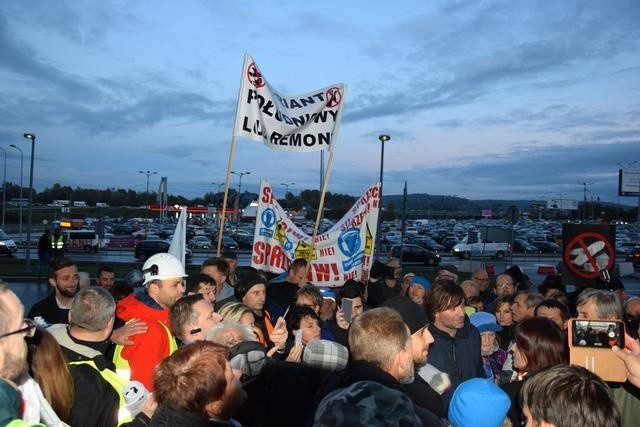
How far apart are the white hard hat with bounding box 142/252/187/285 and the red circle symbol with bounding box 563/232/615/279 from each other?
20.9ft

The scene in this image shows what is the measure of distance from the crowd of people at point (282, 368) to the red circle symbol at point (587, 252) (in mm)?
3175

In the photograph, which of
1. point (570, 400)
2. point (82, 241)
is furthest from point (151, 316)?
point (82, 241)

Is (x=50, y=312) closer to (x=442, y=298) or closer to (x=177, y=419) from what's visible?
(x=442, y=298)

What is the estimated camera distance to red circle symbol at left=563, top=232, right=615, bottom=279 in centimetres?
845

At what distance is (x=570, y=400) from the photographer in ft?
7.85

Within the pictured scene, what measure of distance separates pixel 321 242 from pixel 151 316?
600 centimetres

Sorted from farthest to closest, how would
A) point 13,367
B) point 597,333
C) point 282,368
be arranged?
point 282,368
point 597,333
point 13,367

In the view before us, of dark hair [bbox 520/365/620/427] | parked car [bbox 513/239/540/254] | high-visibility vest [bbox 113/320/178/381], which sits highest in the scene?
dark hair [bbox 520/365/620/427]


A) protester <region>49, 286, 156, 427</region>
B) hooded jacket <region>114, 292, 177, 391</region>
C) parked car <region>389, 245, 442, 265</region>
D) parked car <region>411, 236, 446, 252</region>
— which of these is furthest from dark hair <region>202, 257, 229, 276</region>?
parked car <region>411, 236, 446, 252</region>

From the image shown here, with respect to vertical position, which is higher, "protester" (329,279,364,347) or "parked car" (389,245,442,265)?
"protester" (329,279,364,347)

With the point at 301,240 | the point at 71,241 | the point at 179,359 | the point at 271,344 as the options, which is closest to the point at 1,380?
the point at 179,359

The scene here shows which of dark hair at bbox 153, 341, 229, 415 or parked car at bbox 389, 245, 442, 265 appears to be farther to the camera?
parked car at bbox 389, 245, 442, 265

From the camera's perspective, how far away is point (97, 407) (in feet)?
10.1

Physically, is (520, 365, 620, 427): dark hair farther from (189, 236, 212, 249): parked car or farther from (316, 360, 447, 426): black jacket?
(189, 236, 212, 249): parked car
